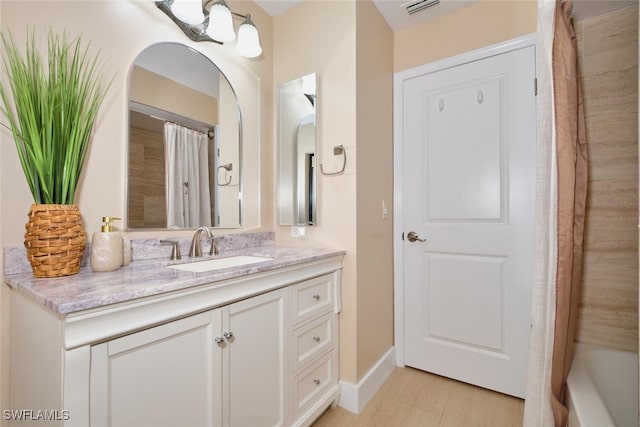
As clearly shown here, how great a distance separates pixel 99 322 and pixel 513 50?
2.34m

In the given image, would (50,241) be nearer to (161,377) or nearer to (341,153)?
(161,377)

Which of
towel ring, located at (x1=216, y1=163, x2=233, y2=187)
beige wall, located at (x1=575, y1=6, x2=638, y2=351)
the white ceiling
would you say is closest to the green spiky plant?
towel ring, located at (x1=216, y1=163, x2=233, y2=187)

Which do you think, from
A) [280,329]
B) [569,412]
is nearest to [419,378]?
[569,412]

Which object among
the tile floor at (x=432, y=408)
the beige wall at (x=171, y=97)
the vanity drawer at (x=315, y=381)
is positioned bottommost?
the tile floor at (x=432, y=408)

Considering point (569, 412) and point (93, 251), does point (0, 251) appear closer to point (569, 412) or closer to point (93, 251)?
point (93, 251)

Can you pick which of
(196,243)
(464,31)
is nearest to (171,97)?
(196,243)

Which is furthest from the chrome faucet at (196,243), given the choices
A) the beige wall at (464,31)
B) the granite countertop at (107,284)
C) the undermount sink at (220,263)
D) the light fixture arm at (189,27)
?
the beige wall at (464,31)

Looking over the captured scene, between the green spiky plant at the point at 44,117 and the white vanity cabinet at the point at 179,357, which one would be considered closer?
the white vanity cabinet at the point at 179,357

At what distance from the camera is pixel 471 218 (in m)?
1.89

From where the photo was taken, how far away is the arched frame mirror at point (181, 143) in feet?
4.45

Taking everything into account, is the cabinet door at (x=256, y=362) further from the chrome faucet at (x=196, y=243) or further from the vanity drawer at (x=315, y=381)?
the chrome faucet at (x=196, y=243)

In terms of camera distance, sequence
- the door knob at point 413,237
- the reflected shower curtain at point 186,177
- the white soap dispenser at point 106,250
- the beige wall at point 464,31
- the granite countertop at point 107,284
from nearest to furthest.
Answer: the granite countertop at point 107,284 < the white soap dispenser at point 106,250 < the reflected shower curtain at point 186,177 < the beige wall at point 464,31 < the door knob at point 413,237

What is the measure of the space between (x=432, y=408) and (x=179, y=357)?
1.47 m

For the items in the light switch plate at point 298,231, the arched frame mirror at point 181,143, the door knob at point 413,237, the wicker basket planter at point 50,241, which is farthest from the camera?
the door knob at point 413,237
